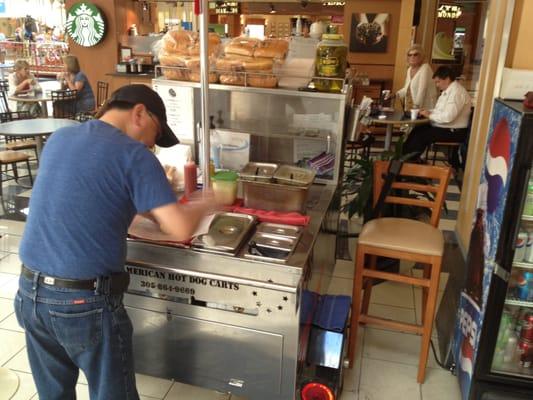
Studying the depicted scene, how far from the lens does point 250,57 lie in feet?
8.85

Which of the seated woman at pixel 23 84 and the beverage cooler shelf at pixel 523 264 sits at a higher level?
the seated woman at pixel 23 84

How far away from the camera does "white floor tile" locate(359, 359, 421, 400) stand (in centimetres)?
247

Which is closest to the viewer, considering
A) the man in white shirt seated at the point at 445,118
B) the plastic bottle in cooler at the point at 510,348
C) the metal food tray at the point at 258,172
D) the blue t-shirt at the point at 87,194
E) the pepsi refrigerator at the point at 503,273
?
the blue t-shirt at the point at 87,194

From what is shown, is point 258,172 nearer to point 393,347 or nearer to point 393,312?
point 393,347

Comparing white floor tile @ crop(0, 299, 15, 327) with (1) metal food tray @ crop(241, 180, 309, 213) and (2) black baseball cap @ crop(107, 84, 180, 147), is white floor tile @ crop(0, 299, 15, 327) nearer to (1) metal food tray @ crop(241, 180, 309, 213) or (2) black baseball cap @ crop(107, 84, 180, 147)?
(1) metal food tray @ crop(241, 180, 309, 213)

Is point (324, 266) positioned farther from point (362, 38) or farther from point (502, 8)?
point (362, 38)

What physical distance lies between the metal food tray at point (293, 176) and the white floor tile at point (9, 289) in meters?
2.14

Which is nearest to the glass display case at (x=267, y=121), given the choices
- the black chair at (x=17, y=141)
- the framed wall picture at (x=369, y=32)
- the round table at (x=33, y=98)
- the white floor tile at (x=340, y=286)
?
the white floor tile at (x=340, y=286)

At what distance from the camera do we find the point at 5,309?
3.14 meters

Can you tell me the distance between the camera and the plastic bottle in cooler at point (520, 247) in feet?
6.72

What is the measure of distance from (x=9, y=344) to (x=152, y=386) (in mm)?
991

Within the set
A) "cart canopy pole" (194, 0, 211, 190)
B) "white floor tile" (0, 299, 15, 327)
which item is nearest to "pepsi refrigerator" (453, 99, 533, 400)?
"cart canopy pole" (194, 0, 211, 190)

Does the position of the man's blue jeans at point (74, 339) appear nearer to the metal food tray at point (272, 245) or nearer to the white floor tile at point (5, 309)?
the metal food tray at point (272, 245)

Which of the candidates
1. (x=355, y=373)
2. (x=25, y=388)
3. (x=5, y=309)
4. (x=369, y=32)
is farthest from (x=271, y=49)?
(x=369, y=32)
